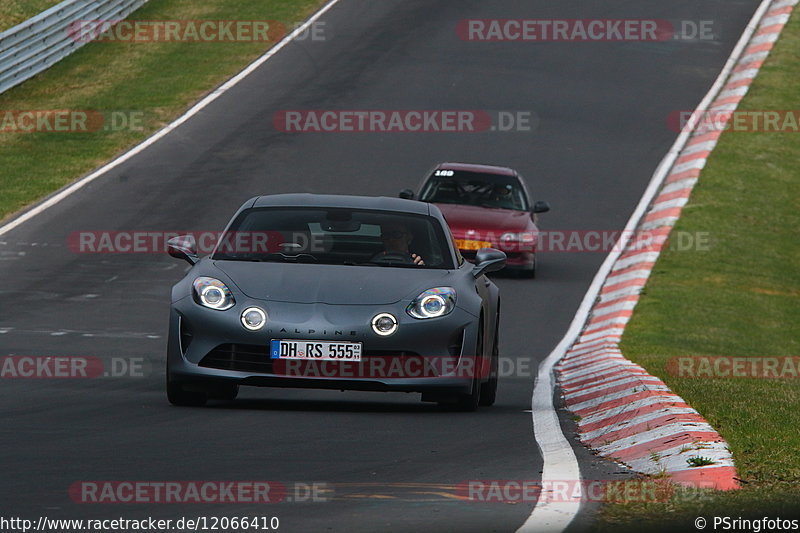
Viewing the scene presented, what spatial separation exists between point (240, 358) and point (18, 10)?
2665 centimetres

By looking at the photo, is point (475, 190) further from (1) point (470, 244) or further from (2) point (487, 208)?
(1) point (470, 244)

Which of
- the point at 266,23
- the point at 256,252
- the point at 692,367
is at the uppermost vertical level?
the point at 266,23

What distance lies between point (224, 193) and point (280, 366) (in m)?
15.4

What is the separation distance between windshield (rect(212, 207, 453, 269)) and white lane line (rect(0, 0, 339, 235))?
11104 millimetres

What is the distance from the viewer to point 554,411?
1081cm

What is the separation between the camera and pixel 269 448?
Answer: 8180 millimetres

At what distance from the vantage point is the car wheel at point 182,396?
10.1 m

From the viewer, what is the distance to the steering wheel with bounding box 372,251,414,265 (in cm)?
1080

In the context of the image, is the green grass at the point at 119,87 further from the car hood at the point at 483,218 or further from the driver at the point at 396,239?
the driver at the point at 396,239

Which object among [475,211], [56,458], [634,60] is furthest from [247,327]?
[634,60]

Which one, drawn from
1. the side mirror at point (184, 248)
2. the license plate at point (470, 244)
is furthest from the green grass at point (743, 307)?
the side mirror at point (184, 248)

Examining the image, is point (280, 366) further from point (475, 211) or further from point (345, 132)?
point (345, 132)

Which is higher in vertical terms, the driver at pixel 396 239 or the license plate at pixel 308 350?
the driver at pixel 396 239

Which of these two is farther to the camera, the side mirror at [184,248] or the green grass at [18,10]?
the green grass at [18,10]
